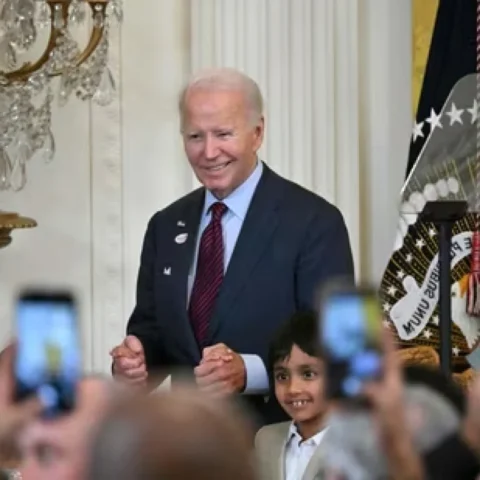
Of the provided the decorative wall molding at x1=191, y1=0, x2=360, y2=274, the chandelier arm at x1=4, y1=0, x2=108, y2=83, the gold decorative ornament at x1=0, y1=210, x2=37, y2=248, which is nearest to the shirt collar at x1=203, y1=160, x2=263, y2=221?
the chandelier arm at x1=4, y1=0, x2=108, y2=83

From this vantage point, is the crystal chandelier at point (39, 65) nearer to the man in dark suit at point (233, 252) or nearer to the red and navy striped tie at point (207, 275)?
the man in dark suit at point (233, 252)

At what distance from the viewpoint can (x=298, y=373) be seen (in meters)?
2.26

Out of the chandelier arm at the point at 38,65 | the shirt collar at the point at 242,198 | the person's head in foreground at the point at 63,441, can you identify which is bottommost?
the person's head in foreground at the point at 63,441

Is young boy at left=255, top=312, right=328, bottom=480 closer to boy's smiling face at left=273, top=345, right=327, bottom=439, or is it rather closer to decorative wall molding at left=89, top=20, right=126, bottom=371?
boy's smiling face at left=273, top=345, right=327, bottom=439

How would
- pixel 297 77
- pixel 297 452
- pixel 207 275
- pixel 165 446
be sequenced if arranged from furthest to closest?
pixel 297 77 → pixel 207 275 → pixel 297 452 → pixel 165 446

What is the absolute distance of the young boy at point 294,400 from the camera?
217cm

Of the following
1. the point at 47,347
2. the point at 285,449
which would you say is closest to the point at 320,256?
the point at 285,449

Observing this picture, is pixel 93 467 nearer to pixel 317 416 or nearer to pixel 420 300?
pixel 317 416

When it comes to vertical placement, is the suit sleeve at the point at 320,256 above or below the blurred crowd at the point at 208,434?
below

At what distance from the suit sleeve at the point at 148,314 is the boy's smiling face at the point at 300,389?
22cm

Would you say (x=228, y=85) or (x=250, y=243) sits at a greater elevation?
(x=228, y=85)

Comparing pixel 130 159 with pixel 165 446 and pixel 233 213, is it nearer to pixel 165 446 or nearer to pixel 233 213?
pixel 233 213

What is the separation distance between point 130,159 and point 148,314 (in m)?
1.22

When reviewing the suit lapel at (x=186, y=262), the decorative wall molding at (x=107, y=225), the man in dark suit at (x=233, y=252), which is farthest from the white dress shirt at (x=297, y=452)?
the decorative wall molding at (x=107, y=225)
